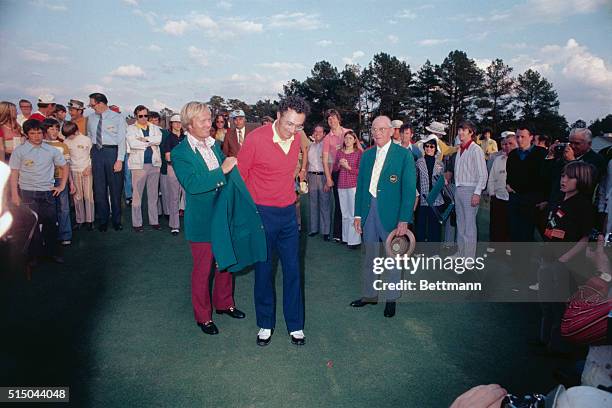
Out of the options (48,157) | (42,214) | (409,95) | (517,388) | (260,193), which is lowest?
(517,388)

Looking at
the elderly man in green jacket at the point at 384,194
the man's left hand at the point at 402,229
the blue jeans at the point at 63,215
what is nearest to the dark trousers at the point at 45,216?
the blue jeans at the point at 63,215

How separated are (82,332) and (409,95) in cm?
5227

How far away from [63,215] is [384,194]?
5261 mm

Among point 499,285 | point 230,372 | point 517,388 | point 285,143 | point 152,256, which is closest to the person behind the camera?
point 517,388

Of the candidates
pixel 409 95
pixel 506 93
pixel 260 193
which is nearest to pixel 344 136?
pixel 260 193

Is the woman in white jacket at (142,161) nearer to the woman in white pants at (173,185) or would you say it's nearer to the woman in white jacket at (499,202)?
the woman in white pants at (173,185)

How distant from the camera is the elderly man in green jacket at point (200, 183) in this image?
340 cm

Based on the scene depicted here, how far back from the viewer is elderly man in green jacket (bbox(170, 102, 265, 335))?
3404mm

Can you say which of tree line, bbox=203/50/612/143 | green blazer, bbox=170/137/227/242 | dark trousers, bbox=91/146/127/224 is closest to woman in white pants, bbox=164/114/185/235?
dark trousers, bbox=91/146/127/224

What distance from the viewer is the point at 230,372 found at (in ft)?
10.7

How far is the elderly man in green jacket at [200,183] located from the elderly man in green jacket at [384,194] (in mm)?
1345

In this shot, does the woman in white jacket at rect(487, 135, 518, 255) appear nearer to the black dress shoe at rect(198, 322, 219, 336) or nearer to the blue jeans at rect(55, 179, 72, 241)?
the black dress shoe at rect(198, 322, 219, 336)

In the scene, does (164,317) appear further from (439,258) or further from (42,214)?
(439,258)

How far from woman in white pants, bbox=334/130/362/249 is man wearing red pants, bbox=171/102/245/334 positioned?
323 centimetres
